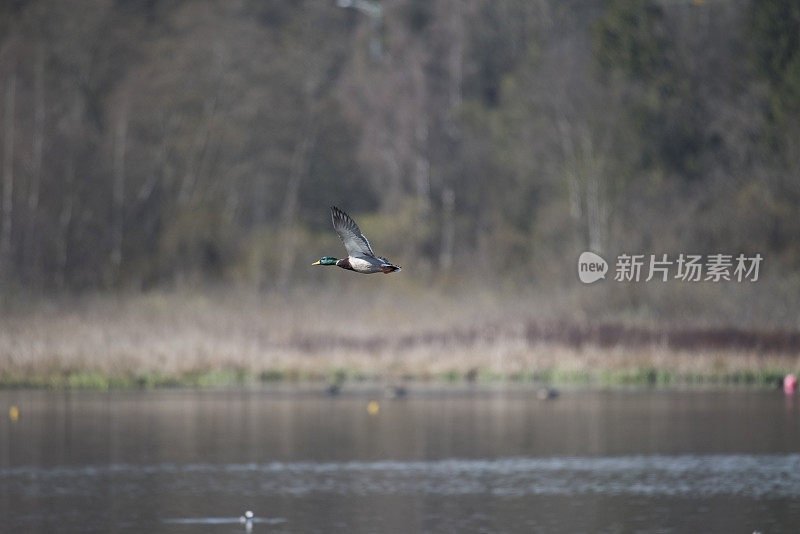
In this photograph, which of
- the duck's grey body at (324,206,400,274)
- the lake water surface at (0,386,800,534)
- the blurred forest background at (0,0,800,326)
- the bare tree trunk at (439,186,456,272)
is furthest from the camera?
the bare tree trunk at (439,186,456,272)

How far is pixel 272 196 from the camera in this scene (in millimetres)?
50812

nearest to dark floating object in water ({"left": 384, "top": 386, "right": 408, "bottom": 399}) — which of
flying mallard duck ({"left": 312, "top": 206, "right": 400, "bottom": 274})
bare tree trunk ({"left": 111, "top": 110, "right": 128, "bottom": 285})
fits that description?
bare tree trunk ({"left": 111, "top": 110, "right": 128, "bottom": 285})

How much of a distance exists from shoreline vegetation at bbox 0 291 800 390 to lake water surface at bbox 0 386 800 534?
67 cm

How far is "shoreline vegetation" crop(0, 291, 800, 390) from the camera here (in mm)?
32469

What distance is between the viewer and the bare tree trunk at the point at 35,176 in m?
42.9

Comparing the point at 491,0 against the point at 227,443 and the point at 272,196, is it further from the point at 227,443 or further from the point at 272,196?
the point at 227,443

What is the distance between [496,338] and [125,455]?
10697 millimetres

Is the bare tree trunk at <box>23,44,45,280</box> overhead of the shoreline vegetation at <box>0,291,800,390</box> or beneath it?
overhead

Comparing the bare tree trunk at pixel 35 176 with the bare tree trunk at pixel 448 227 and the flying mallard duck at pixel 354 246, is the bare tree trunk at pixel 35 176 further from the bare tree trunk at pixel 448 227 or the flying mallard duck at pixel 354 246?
the flying mallard duck at pixel 354 246

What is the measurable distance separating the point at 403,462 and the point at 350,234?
51.5 feet

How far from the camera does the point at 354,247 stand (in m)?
10.7

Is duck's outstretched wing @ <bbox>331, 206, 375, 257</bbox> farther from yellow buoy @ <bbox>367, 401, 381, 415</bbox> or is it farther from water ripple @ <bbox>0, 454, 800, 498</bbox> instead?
yellow buoy @ <bbox>367, 401, 381, 415</bbox>

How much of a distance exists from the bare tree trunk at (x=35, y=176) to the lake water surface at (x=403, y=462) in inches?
330

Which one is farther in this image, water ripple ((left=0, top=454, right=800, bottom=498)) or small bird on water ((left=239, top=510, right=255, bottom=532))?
water ripple ((left=0, top=454, right=800, bottom=498))
